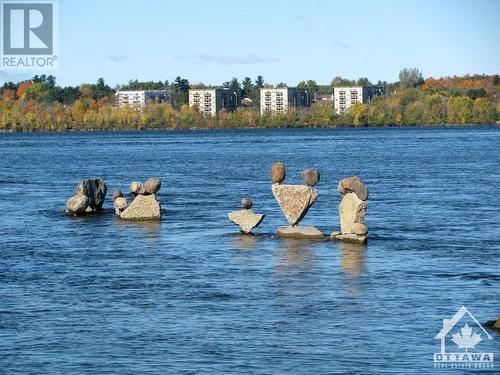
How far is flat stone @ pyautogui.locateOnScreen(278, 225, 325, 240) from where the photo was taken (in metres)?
46.3

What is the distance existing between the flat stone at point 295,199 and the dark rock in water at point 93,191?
13.6 metres

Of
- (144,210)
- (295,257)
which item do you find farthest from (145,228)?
(295,257)

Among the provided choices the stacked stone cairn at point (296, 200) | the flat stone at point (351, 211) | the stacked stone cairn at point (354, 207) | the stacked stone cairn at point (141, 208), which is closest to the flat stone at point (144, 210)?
the stacked stone cairn at point (141, 208)

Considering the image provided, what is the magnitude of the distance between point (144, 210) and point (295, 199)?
1013 cm

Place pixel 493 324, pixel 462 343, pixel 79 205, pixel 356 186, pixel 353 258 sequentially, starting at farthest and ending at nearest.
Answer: pixel 79 205, pixel 356 186, pixel 353 258, pixel 493 324, pixel 462 343

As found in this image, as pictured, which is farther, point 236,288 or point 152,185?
point 152,185

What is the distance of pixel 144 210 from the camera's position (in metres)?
54.5

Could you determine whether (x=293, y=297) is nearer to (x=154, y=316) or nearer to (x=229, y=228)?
(x=154, y=316)

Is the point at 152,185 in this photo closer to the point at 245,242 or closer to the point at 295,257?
the point at 245,242

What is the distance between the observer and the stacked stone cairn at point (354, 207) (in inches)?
1750

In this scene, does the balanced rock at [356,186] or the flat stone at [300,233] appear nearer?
the balanced rock at [356,186]

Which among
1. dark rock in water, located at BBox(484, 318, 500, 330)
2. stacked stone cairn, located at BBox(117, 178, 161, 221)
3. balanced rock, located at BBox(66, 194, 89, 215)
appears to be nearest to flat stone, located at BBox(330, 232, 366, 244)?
stacked stone cairn, located at BBox(117, 178, 161, 221)

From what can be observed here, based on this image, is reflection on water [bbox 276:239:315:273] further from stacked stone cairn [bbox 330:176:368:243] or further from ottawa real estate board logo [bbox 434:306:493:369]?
ottawa real estate board logo [bbox 434:306:493:369]

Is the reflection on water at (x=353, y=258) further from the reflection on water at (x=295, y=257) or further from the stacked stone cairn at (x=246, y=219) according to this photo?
the stacked stone cairn at (x=246, y=219)
